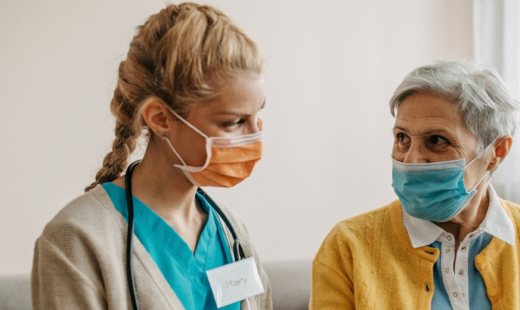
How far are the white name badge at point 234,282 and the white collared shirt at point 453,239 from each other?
0.56m

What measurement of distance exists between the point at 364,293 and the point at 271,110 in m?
1.35

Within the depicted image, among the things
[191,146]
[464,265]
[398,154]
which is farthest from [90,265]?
[464,265]

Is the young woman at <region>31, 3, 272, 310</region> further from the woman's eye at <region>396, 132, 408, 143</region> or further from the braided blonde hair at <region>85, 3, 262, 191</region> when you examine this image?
the woman's eye at <region>396, 132, 408, 143</region>

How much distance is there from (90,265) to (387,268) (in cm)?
93

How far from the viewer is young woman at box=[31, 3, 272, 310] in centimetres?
103

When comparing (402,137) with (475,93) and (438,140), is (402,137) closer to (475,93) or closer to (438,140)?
(438,140)

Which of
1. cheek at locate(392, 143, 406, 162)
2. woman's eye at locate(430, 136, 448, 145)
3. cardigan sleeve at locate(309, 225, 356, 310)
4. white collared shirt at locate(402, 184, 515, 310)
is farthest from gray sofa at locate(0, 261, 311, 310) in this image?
woman's eye at locate(430, 136, 448, 145)

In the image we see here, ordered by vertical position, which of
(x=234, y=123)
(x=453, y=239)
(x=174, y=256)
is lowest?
(x=453, y=239)

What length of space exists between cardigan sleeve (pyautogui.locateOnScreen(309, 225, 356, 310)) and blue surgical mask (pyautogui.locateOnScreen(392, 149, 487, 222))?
11.3 inches

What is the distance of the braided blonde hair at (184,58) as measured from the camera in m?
1.09

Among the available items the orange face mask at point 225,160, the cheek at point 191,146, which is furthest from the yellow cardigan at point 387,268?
the cheek at point 191,146

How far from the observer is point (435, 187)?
137 centimetres

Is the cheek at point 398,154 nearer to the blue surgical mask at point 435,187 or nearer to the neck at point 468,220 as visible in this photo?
the blue surgical mask at point 435,187

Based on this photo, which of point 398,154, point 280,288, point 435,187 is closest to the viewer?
point 435,187
